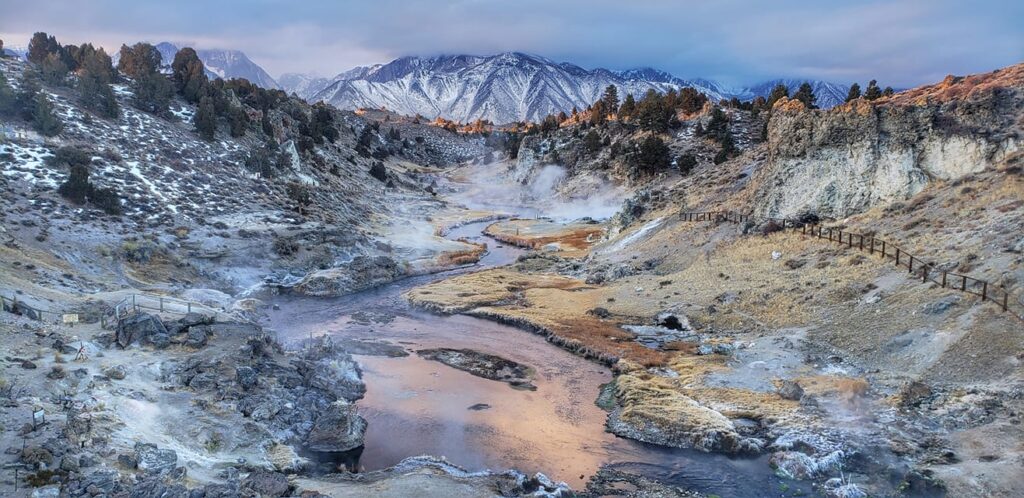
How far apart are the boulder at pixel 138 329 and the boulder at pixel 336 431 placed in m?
8.34

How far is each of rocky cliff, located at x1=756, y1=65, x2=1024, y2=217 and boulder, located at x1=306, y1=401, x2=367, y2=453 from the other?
103ft

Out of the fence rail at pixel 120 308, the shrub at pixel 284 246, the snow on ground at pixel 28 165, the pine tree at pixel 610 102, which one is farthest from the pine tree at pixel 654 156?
the snow on ground at pixel 28 165

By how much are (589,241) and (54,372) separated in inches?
1858

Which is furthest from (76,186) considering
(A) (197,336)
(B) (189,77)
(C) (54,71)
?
(B) (189,77)

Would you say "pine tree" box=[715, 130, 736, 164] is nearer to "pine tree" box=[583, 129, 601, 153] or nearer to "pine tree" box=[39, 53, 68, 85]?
"pine tree" box=[583, 129, 601, 153]

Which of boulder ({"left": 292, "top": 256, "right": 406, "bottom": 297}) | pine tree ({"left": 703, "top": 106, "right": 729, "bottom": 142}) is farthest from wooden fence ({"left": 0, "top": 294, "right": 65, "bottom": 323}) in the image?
pine tree ({"left": 703, "top": 106, "right": 729, "bottom": 142})

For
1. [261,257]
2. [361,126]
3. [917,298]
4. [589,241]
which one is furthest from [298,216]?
[361,126]

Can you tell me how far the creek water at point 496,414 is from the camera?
68.3 ft

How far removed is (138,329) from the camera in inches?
1040

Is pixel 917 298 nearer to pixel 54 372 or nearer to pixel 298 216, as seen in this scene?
pixel 54 372

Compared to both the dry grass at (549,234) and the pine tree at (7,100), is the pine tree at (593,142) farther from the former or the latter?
the pine tree at (7,100)

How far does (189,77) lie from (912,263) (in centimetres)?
6843

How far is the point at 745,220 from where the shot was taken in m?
45.1

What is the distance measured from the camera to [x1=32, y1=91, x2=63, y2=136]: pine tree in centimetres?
4906
